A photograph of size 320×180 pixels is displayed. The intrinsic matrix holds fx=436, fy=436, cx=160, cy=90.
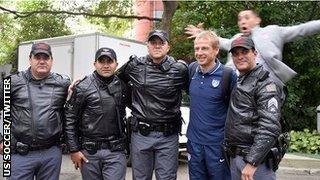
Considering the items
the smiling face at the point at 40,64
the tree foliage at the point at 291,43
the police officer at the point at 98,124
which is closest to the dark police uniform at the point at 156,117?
the police officer at the point at 98,124

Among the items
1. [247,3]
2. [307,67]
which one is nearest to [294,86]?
[307,67]

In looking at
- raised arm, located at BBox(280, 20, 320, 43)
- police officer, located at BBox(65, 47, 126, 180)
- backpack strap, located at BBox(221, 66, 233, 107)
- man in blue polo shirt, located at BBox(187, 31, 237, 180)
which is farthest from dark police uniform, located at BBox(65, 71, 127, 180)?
raised arm, located at BBox(280, 20, 320, 43)

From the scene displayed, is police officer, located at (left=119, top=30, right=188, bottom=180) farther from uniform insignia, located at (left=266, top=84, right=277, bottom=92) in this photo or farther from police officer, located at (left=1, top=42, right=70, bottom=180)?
uniform insignia, located at (left=266, top=84, right=277, bottom=92)

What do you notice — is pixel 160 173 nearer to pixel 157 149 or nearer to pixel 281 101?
pixel 157 149

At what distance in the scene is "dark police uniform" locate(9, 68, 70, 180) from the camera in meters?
4.32

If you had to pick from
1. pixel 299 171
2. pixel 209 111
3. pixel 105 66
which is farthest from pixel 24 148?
pixel 299 171

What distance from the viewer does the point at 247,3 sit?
43.8 ft

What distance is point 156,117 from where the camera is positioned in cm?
443

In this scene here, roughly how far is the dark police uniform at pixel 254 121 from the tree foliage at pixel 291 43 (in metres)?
8.67

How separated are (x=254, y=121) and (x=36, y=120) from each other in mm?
2128

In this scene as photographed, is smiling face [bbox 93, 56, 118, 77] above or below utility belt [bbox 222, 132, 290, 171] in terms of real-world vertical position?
above

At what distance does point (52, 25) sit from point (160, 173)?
20.0 metres

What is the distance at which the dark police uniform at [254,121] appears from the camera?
3521 mm

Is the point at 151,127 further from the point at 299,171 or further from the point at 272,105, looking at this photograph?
the point at 299,171
